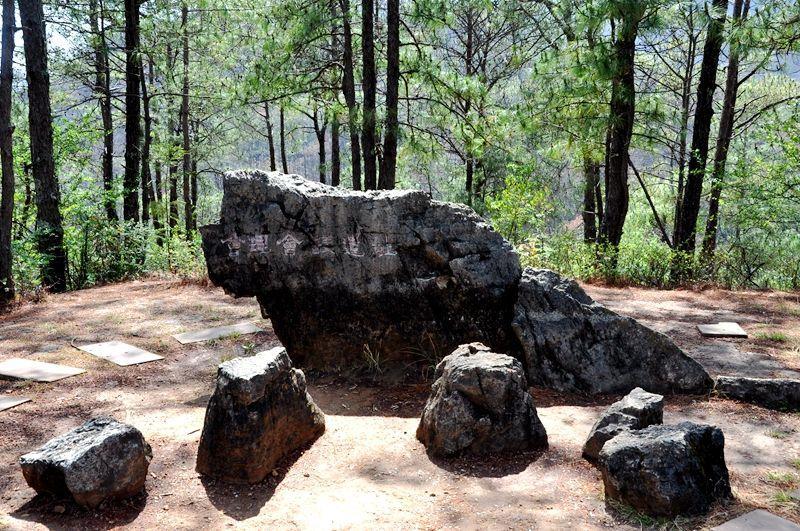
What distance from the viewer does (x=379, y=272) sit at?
5.07 meters

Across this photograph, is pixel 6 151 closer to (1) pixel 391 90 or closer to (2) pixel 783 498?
(1) pixel 391 90

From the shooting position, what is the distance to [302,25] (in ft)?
33.8

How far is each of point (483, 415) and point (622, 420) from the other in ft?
2.63

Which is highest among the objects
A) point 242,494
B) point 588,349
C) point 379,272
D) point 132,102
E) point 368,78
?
point 368,78

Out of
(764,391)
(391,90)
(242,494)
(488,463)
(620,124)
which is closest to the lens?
(242,494)

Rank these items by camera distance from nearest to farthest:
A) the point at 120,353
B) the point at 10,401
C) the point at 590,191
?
the point at 10,401 < the point at 120,353 < the point at 590,191

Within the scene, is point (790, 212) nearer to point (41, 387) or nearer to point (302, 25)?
point (302, 25)

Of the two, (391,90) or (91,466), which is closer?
(91,466)

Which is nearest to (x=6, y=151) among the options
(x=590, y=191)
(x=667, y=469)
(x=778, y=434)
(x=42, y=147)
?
(x=42, y=147)

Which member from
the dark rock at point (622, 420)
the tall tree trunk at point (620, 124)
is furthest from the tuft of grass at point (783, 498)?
the tall tree trunk at point (620, 124)

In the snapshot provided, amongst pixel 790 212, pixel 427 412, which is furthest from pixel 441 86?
pixel 427 412

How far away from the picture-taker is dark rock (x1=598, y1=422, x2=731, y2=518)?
281 centimetres

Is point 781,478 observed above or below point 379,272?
below

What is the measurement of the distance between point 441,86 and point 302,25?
266cm
